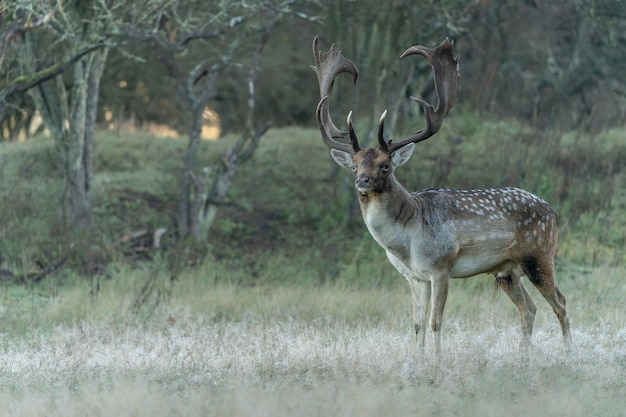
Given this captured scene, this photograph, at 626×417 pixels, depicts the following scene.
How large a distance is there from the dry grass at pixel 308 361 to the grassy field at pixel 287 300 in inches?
1.1

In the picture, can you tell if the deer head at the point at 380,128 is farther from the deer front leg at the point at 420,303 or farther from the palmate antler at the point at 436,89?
the deer front leg at the point at 420,303

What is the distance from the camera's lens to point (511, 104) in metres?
25.9

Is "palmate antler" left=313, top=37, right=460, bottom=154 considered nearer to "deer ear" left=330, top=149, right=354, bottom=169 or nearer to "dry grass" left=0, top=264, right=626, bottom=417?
"deer ear" left=330, top=149, right=354, bottom=169

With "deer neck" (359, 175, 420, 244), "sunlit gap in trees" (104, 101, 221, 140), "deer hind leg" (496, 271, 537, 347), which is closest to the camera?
"deer neck" (359, 175, 420, 244)

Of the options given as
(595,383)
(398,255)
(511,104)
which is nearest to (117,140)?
(511,104)

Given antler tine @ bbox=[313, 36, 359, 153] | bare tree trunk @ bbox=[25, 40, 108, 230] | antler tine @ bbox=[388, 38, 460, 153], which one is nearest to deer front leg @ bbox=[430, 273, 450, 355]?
antler tine @ bbox=[388, 38, 460, 153]

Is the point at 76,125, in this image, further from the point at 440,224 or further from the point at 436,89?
the point at 440,224

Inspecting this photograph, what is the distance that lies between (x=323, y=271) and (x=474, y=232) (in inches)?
244

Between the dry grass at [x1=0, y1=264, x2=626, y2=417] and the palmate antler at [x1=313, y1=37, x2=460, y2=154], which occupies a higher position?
the palmate antler at [x1=313, y1=37, x2=460, y2=154]

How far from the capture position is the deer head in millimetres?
9438

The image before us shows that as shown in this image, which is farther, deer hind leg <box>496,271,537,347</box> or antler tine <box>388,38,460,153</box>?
deer hind leg <box>496,271,537,347</box>

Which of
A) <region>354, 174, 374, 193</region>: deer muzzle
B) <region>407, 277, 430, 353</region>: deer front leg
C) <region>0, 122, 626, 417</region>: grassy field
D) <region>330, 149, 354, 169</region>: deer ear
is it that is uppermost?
<region>330, 149, 354, 169</region>: deer ear

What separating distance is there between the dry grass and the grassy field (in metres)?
0.03

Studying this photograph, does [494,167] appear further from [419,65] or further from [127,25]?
[127,25]
